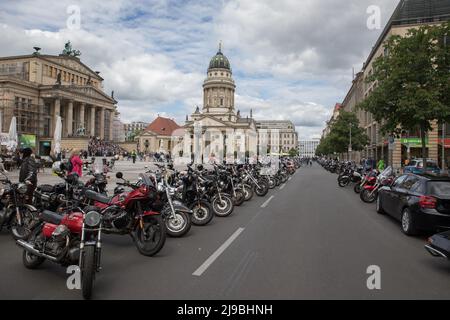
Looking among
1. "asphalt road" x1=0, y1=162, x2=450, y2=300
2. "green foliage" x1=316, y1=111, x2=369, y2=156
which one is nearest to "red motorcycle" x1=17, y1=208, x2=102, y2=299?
"asphalt road" x1=0, y1=162, x2=450, y2=300

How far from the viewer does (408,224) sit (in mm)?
8133

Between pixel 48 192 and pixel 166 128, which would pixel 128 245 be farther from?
pixel 166 128

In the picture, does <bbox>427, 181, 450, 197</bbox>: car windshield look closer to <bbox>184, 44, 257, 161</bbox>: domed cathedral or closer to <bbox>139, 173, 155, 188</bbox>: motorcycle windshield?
<bbox>139, 173, 155, 188</bbox>: motorcycle windshield

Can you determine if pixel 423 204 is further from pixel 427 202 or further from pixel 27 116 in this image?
pixel 27 116

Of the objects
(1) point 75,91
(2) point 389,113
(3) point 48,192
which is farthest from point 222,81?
(3) point 48,192

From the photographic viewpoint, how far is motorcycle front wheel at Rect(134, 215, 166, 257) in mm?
6215

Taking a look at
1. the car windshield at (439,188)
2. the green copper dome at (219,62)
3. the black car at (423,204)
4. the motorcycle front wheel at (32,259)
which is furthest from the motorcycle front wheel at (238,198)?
the green copper dome at (219,62)

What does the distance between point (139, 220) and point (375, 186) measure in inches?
426

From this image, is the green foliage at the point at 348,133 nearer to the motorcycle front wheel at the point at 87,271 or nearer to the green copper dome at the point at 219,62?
the motorcycle front wheel at the point at 87,271

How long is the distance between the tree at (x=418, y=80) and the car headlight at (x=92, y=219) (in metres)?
13.8

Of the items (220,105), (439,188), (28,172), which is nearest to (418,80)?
(439,188)

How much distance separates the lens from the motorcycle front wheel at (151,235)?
6215mm

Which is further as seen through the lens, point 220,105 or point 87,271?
point 220,105

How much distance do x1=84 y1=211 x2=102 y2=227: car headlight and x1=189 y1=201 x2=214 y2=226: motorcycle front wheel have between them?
4573 millimetres
